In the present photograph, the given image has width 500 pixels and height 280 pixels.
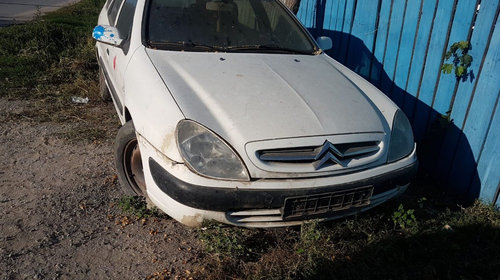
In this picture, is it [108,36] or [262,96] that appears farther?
[108,36]

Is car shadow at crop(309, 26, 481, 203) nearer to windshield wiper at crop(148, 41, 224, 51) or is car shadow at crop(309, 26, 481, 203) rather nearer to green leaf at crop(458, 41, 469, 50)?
green leaf at crop(458, 41, 469, 50)

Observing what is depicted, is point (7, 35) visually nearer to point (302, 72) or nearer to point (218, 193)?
point (302, 72)

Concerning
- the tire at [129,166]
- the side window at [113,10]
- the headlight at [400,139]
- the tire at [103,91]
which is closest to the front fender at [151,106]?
the tire at [129,166]

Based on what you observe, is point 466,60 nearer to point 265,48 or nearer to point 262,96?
point 265,48

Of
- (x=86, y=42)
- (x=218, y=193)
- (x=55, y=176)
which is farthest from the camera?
(x=86, y=42)

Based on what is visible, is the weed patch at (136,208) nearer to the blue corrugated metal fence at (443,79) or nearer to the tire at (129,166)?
the tire at (129,166)

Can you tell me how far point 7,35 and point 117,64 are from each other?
15.7ft

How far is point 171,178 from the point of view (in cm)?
229

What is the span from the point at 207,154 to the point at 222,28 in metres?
1.57

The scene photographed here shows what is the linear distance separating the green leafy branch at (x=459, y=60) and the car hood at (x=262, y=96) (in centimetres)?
96

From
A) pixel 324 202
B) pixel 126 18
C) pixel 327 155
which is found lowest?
pixel 324 202

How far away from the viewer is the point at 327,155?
7.83 feet

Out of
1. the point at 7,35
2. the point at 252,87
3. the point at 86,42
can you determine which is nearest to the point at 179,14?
the point at 252,87

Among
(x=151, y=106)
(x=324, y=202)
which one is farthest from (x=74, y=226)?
(x=324, y=202)
